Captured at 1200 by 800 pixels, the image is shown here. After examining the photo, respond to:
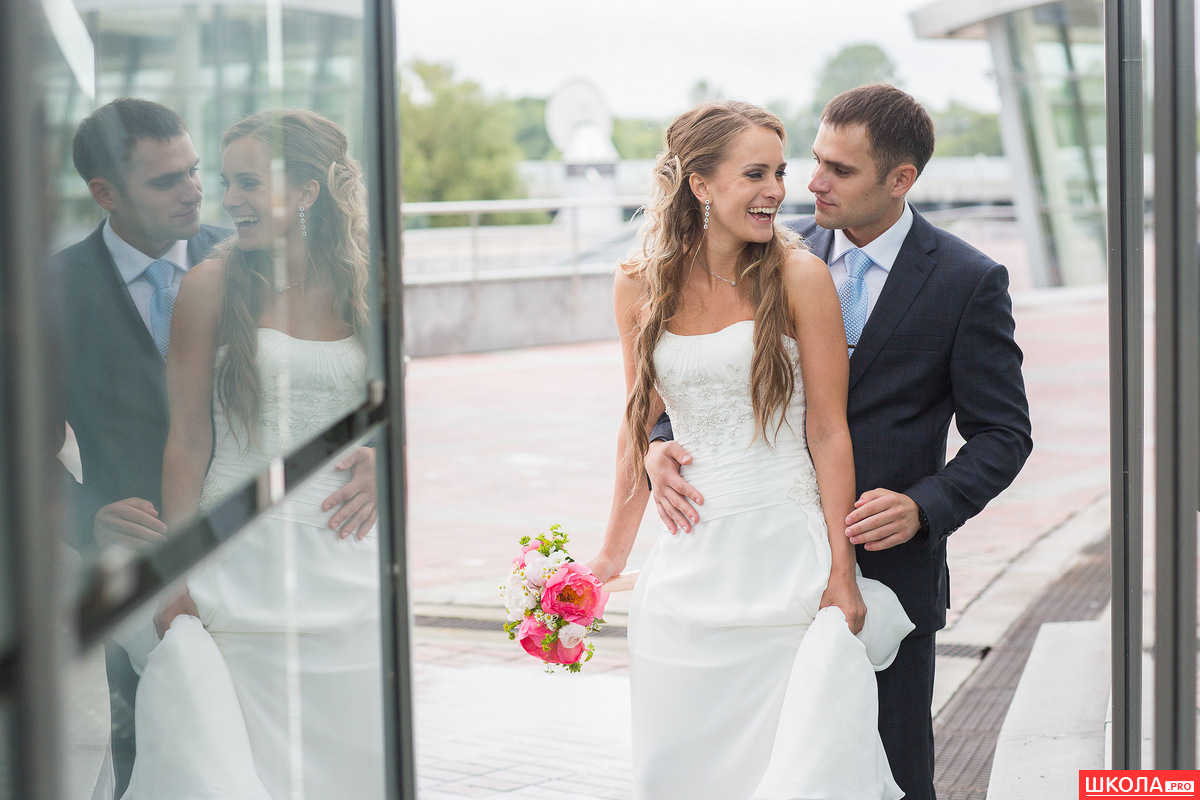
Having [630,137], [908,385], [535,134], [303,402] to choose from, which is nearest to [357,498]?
[303,402]

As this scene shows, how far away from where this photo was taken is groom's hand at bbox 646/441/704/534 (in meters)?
2.77

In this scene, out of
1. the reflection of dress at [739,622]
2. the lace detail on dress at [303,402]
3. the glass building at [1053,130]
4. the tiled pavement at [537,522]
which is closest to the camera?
the lace detail on dress at [303,402]

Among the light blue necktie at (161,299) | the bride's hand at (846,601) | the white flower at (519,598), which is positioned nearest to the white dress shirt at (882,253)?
the bride's hand at (846,601)

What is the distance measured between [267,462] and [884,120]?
6.31 feet

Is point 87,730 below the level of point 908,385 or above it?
below

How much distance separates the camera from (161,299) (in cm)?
124

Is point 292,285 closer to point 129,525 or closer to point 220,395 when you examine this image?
point 220,395

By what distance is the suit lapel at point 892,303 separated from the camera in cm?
283

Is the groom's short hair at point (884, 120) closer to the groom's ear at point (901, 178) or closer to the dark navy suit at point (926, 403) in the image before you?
the groom's ear at point (901, 178)

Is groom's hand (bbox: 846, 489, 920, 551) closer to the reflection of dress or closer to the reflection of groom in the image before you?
the reflection of dress

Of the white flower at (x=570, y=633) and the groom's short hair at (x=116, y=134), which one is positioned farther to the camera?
the white flower at (x=570, y=633)

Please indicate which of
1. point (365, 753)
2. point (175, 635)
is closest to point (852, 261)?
point (365, 753)

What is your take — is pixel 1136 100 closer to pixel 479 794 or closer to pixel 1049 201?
pixel 479 794

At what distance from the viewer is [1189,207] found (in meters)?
1.67
